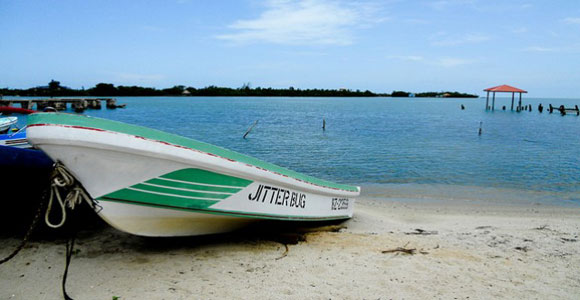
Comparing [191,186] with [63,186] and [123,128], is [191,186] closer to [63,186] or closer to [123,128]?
[123,128]

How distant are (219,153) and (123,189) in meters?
1.05

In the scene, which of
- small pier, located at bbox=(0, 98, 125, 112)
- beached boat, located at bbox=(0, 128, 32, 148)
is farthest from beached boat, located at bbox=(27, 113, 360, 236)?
small pier, located at bbox=(0, 98, 125, 112)

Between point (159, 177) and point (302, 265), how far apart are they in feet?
5.97

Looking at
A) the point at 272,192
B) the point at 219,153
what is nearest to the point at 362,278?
the point at 272,192

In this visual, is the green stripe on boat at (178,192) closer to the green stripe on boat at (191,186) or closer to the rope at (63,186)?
the green stripe on boat at (191,186)

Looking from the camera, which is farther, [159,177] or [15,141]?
[15,141]

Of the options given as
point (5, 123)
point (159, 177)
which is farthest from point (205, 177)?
point (5, 123)

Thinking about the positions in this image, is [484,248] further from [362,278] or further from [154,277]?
[154,277]

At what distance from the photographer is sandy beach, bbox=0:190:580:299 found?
373cm

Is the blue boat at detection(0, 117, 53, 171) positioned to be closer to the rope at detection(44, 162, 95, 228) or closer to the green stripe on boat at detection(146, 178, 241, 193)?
the rope at detection(44, 162, 95, 228)

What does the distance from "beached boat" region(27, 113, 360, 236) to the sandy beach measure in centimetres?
42

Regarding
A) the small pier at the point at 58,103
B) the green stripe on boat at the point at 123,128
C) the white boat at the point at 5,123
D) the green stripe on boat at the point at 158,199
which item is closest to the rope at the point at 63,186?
the green stripe on boat at the point at 158,199

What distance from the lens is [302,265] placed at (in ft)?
14.4

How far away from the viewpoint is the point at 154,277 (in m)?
3.92
